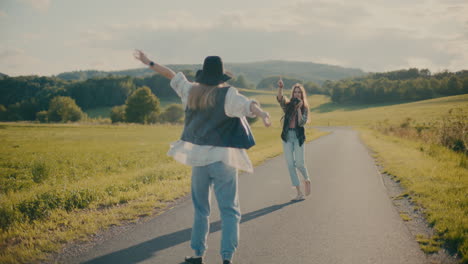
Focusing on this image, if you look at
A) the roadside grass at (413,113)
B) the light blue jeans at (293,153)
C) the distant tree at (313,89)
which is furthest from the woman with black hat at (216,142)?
the distant tree at (313,89)

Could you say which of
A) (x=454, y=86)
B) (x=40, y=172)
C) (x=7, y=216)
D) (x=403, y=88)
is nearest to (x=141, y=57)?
(x=7, y=216)

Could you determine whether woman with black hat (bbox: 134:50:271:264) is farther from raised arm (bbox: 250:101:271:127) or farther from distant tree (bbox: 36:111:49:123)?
distant tree (bbox: 36:111:49:123)

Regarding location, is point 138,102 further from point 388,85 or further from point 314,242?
point 388,85

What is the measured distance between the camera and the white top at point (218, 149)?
3020mm

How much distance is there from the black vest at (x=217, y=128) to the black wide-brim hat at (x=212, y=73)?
0.13m

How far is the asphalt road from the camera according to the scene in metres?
3.66

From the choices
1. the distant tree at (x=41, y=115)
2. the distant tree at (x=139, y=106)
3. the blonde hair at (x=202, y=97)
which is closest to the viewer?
the blonde hair at (x=202, y=97)

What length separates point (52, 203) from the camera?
222 inches

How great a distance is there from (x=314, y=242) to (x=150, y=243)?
7.41 feet

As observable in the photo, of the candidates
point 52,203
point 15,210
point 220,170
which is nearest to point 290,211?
point 220,170

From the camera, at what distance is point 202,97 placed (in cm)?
312

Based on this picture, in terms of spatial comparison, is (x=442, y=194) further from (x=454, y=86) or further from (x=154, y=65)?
(x=454, y=86)

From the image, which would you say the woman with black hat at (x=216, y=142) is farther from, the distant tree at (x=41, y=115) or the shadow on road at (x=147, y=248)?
the distant tree at (x=41, y=115)

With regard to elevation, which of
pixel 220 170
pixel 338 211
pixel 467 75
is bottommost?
pixel 338 211
